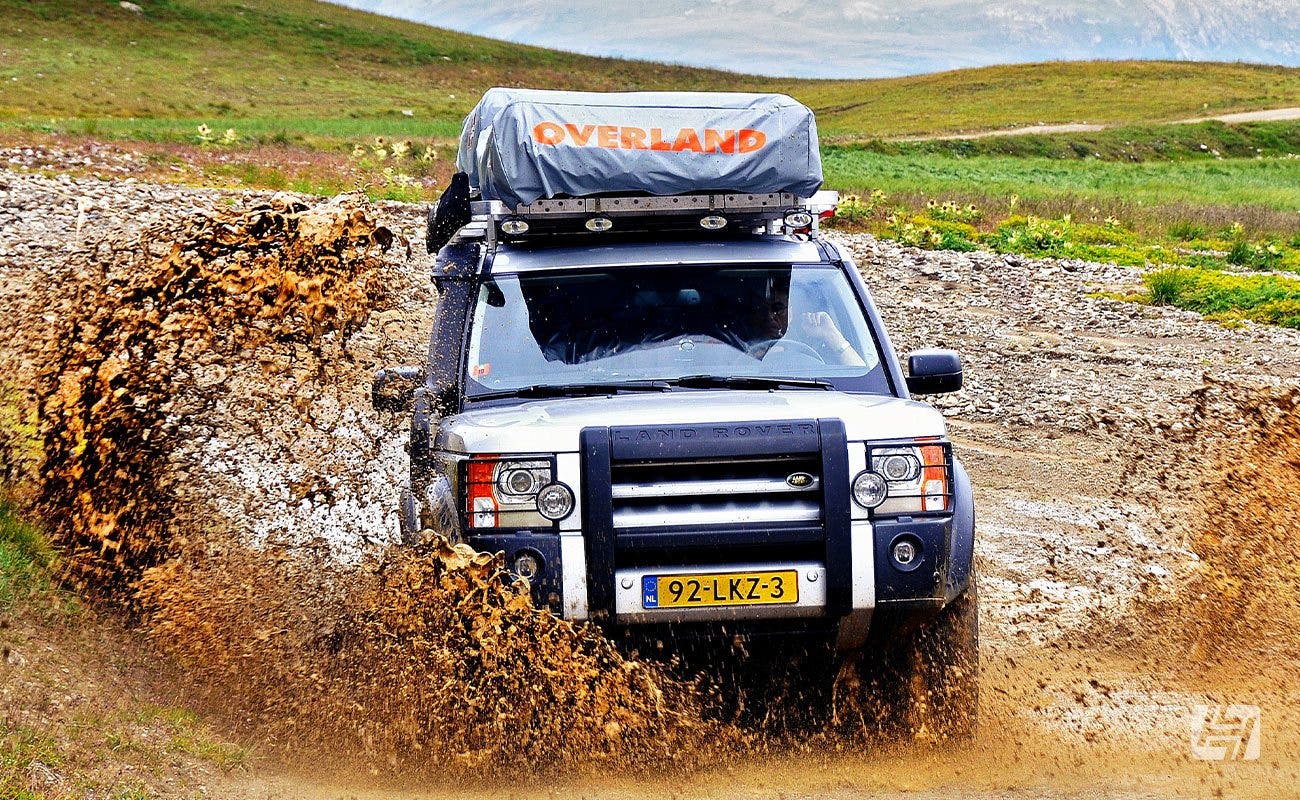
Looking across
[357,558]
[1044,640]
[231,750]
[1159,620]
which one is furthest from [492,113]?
[1159,620]

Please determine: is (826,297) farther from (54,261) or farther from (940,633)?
(54,261)

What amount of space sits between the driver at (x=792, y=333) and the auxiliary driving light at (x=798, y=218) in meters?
0.71

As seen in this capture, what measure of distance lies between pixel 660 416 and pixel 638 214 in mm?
1805

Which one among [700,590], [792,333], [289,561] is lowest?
[289,561]

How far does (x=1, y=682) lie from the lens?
5203mm

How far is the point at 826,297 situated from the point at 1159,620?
2.44m

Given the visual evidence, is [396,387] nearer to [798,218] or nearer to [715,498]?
A: [715,498]

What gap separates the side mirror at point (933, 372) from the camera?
20.1ft

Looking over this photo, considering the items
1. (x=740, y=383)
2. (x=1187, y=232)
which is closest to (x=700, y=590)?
(x=740, y=383)

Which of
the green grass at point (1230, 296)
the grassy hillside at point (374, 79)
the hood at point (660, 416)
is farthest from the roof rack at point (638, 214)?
the grassy hillside at point (374, 79)

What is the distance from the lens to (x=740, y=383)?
5707 millimetres

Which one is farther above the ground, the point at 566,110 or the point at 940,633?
the point at 566,110

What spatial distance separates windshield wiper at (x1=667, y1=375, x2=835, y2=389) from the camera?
570 cm

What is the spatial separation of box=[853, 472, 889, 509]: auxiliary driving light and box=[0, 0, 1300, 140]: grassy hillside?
40746 mm
